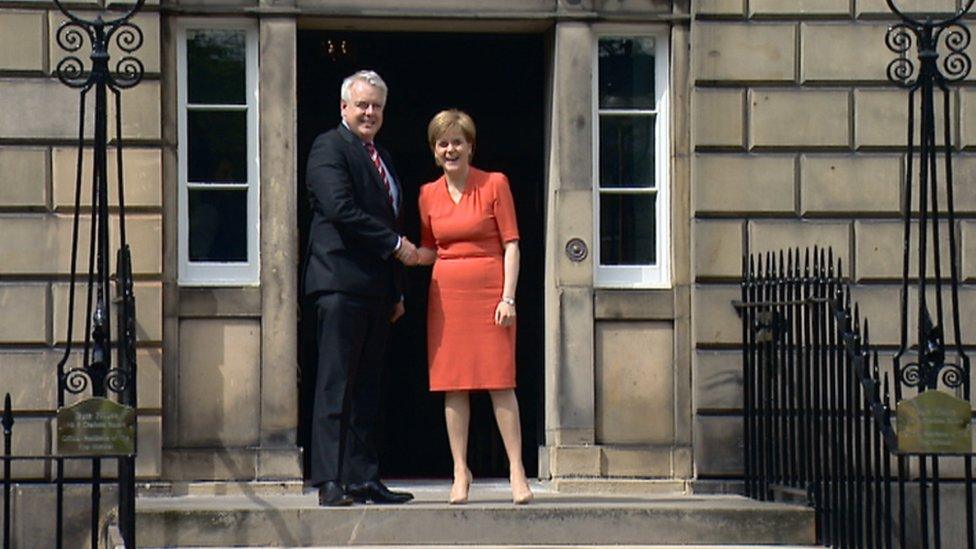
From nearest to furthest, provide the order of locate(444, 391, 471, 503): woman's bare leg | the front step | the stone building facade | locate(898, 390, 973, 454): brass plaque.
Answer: locate(898, 390, 973, 454): brass plaque → the front step → locate(444, 391, 471, 503): woman's bare leg → the stone building facade

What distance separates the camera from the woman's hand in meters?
11.3

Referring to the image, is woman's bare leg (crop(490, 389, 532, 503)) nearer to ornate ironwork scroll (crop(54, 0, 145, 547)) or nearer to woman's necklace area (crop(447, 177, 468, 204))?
woman's necklace area (crop(447, 177, 468, 204))

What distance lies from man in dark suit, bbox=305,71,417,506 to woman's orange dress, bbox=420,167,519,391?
232 mm

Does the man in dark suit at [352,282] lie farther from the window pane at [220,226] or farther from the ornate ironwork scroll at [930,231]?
the ornate ironwork scroll at [930,231]

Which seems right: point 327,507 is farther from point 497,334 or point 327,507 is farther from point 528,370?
point 528,370

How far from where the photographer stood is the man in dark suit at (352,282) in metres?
11.4

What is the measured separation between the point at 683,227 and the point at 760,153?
62 centimetres

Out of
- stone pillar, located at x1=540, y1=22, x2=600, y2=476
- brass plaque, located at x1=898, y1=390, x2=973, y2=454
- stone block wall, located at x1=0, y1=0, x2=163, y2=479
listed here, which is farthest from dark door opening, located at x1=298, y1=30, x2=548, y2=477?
brass plaque, located at x1=898, y1=390, x2=973, y2=454

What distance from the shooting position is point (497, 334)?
11422mm

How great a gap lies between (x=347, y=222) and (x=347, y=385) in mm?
849

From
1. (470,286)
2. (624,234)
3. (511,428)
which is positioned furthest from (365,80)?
(624,234)

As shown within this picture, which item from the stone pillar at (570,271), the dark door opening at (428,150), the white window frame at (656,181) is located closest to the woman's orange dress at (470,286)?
the stone pillar at (570,271)

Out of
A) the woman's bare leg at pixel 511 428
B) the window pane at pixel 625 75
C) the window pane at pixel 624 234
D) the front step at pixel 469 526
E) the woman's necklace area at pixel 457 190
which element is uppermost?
the window pane at pixel 625 75

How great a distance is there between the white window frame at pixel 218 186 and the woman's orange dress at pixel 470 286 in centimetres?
141
